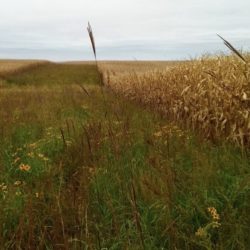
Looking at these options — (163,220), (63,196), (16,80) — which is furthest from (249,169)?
(16,80)

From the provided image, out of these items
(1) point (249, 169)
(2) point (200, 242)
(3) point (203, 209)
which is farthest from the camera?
(1) point (249, 169)

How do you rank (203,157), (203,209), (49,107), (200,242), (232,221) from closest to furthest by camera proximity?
(200,242) → (232,221) → (203,209) → (203,157) → (49,107)

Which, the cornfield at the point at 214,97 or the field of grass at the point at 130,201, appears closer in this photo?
the field of grass at the point at 130,201

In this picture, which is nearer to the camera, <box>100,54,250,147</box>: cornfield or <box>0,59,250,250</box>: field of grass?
<box>0,59,250,250</box>: field of grass

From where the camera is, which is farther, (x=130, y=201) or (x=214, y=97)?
(x=214, y=97)

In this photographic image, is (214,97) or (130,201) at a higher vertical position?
(130,201)

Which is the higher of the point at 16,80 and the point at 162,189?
the point at 162,189

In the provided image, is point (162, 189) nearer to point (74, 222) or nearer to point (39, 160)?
point (74, 222)

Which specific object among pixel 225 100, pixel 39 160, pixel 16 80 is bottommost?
pixel 16 80

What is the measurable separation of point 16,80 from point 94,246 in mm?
34356

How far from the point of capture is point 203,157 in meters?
4.10

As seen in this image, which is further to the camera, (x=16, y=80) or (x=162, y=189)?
(x=16, y=80)

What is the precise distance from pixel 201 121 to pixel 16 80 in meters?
31.2

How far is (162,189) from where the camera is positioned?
3441mm
